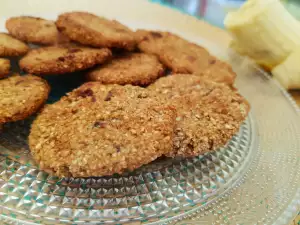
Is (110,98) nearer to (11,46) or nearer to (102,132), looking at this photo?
(102,132)

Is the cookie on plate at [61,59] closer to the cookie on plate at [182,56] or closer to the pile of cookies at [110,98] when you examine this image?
the pile of cookies at [110,98]

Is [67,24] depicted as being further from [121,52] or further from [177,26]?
[177,26]

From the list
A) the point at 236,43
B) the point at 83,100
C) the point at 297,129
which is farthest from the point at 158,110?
the point at 236,43

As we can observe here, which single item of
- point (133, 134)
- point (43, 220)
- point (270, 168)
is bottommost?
point (43, 220)

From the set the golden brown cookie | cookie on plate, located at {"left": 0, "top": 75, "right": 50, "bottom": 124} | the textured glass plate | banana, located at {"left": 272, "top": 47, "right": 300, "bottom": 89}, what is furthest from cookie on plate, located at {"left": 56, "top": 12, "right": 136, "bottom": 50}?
banana, located at {"left": 272, "top": 47, "right": 300, "bottom": 89}

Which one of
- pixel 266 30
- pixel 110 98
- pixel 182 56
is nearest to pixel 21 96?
A: pixel 110 98

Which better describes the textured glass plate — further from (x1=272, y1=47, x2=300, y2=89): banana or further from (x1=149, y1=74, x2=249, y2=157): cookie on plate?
(x1=272, y1=47, x2=300, y2=89): banana
